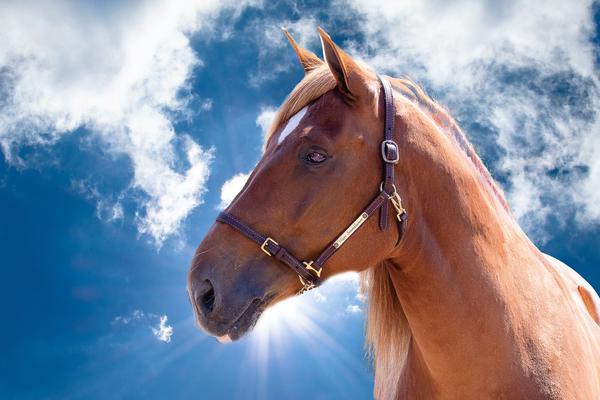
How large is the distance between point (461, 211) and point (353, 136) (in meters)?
0.94

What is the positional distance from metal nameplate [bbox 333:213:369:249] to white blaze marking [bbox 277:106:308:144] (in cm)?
78

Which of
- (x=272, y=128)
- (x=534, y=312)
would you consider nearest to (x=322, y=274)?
(x=272, y=128)

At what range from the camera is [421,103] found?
3965 millimetres

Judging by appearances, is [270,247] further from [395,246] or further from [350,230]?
[395,246]

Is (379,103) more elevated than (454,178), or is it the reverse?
(379,103)

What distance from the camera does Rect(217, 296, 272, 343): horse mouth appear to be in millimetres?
3131

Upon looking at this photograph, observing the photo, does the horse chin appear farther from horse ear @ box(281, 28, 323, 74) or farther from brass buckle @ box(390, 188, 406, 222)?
horse ear @ box(281, 28, 323, 74)

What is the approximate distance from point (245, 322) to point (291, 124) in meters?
1.43

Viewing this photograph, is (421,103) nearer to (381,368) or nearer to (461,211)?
(461,211)

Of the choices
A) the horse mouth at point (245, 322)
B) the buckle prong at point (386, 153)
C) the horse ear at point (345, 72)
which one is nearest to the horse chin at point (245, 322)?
the horse mouth at point (245, 322)

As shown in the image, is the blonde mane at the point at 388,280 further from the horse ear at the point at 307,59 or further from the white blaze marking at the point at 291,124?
the horse ear at the point at 307,59

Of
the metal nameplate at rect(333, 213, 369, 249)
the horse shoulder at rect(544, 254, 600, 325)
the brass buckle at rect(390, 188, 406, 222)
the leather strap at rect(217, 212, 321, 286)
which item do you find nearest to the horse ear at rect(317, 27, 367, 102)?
the brass buckle at rect(390, 188, 406, 222)

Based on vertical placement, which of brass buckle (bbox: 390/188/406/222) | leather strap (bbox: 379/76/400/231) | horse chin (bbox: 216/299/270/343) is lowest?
horse chin (bbox: 216/299/270/343)

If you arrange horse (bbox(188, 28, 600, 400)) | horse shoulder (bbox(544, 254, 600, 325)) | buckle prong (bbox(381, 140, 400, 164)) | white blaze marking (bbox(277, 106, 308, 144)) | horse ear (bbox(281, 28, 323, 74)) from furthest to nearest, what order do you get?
horse shoulder (bbox(544, 254, 600, 325))
horse ear (bbox(281, 28, 323, 74))
white blaze marking (bbox(277, 106, 308, 144))
buckle prong (bbox(381, 140, 400, 164))
horse (bbox(188, 28, 600, 400))
